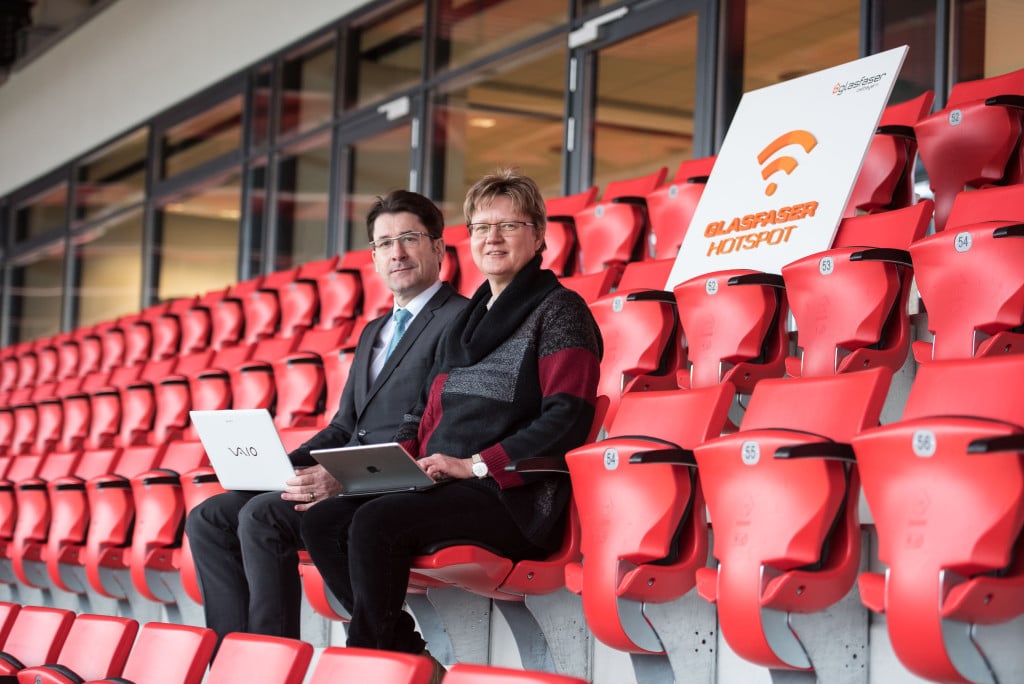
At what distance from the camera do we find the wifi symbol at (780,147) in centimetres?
279

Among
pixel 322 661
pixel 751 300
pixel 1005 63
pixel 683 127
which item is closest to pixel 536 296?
pixel 751 300

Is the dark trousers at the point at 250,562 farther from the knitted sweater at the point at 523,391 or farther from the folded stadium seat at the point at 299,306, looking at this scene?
the folded stadium seat at the point at 299,306

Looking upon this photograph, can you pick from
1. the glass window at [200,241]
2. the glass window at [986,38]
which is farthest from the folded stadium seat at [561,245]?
the glass window at [200,241]

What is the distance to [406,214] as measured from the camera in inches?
96.6

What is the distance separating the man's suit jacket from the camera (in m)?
2.37

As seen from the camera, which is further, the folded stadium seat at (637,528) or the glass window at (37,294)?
the glass window at (37,294)

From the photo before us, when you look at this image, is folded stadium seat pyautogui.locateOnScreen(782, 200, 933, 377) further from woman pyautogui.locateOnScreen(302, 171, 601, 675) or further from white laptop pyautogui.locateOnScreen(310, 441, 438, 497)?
white laptop pyautogui.locateOnScreen(310, 441, 438, 497)

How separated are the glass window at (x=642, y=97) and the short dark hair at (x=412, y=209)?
1.90 meters

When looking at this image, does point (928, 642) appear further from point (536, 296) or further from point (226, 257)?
point (226, 257)

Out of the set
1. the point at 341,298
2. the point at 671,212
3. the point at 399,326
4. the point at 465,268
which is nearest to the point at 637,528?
the point at 399,326

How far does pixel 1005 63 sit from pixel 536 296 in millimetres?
1783

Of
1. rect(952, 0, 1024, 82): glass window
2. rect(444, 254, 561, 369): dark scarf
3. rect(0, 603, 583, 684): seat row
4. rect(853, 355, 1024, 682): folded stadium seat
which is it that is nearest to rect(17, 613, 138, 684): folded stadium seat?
rect(0, 603, 583, 684): seat row

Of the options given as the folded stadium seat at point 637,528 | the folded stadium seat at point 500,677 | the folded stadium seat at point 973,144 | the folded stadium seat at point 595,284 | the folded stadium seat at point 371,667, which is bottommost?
the folded stadium seat at point 371,667

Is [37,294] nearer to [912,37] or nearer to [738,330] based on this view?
[912,37]
